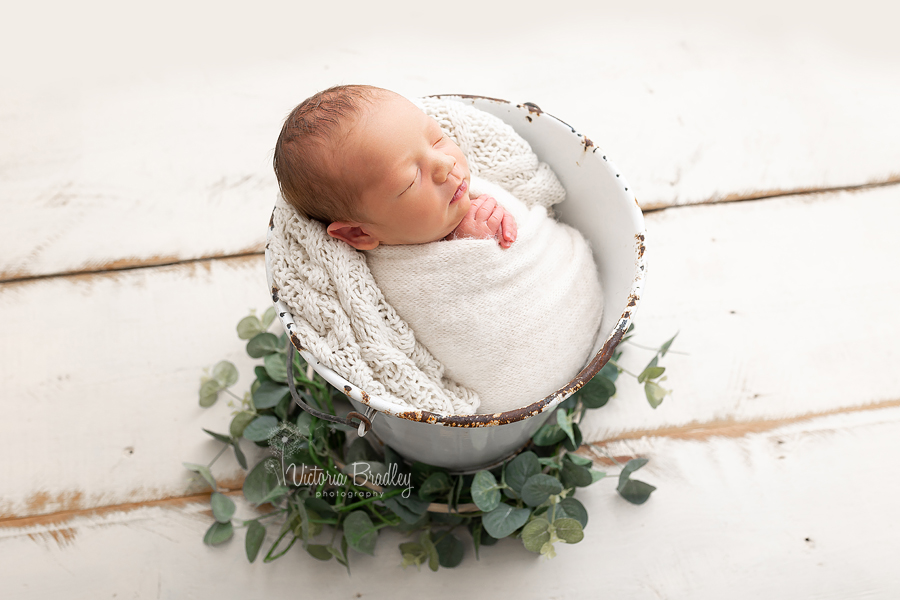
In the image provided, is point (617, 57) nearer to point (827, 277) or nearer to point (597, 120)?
point (597, 120)

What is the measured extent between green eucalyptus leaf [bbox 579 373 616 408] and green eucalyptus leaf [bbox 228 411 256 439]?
0.51m

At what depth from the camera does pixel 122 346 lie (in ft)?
3.42

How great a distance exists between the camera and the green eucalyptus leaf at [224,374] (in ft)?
3.27

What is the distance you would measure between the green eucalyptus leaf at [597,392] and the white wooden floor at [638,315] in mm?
81

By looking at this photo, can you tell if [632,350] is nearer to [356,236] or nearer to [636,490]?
[636,490]

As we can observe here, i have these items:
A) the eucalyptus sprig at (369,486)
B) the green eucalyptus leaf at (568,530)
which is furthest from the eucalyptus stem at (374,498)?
the green eucalyptus leaf at (568,530)

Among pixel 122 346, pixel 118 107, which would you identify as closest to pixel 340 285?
pixel 122 346

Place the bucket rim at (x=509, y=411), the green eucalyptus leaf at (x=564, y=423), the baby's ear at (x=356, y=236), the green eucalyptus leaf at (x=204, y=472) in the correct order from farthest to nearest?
the green eucalyptus leaf at (x=204, y=472)
the green eucalyptus leaf at (x=564, y=423)
the baby's ear at (x=356, y=236)
the bucket rim at (x=509, y=411)

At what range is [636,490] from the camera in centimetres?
91

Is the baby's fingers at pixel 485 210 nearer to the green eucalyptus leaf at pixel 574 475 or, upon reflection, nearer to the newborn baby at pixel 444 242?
the newborn baby at pixel 444 242

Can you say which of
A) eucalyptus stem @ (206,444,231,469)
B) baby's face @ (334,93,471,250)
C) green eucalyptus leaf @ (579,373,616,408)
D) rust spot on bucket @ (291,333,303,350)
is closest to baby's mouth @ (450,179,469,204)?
baby's face @ (334,93,471,250)

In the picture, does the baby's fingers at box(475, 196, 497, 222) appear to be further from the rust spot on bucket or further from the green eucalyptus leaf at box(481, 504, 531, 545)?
the green eucalyptus leaf at box(481, 504, 531, 545)

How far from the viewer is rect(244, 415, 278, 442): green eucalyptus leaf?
90cm

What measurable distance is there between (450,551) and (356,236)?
1.56 ft
